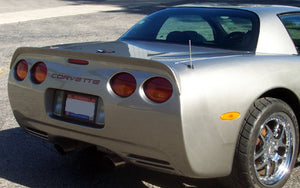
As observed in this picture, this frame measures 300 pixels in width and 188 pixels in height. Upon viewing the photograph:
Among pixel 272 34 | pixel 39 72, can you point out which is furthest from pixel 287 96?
pixel 39 72

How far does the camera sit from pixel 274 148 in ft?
11.8

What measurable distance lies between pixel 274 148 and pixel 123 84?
130cm

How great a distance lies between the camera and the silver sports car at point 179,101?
2922mm

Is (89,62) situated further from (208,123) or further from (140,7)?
(140,7)

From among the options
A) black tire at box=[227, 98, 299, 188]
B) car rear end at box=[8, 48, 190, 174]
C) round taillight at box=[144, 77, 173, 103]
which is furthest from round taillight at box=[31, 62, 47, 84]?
black tire at box=[227, 98, 299, 188]

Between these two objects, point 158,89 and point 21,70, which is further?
point 21,70

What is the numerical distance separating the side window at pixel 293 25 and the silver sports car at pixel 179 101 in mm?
175

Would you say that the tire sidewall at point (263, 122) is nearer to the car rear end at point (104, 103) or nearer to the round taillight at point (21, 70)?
the car rear end at point (104, 103)

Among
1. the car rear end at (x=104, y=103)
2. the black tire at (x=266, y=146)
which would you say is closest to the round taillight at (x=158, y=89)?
the car rear end at (x=104, y=103)

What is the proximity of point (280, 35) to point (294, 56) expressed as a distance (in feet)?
0.78

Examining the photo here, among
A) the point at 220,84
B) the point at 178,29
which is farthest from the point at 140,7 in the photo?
the point at 220,84

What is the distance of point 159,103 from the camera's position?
291cm

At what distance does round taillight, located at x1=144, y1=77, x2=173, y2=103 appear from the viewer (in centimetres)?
291

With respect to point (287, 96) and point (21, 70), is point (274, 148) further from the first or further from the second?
point (21, 70)
